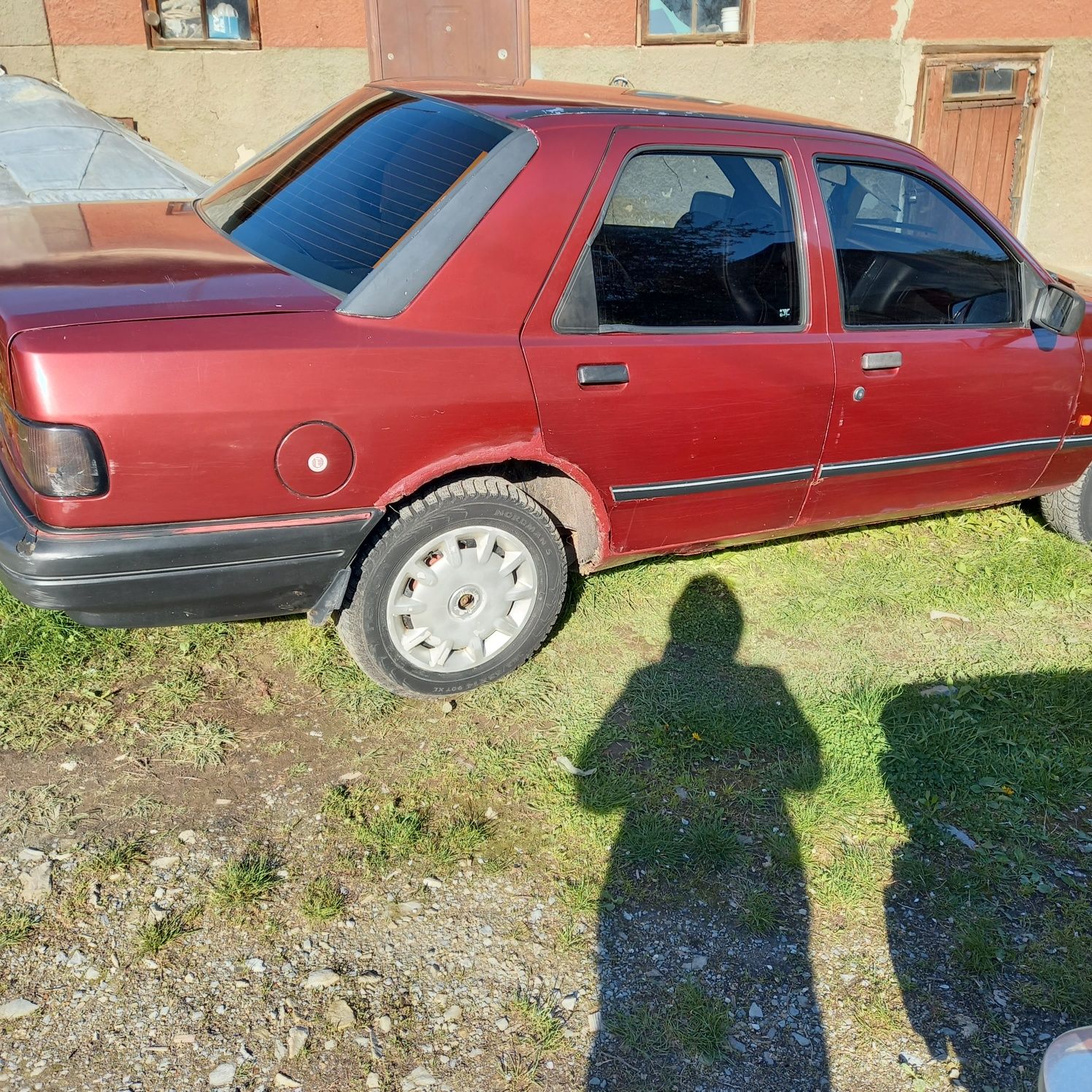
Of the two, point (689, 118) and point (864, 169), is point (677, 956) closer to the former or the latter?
point (689, 118)

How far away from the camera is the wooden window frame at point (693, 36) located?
8.38 m

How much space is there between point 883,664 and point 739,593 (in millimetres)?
647

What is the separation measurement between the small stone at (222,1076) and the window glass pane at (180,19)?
26.4ft

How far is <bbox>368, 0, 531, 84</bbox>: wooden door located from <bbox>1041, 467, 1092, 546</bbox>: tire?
18.4 ft

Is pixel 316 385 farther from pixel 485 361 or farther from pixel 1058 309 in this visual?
pixel 1058 309

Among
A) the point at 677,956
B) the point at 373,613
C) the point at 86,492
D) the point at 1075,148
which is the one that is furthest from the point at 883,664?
the point at 1075,148

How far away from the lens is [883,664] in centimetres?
381

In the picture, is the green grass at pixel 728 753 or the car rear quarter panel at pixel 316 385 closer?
the car rear quarter panel at pixel 316 385

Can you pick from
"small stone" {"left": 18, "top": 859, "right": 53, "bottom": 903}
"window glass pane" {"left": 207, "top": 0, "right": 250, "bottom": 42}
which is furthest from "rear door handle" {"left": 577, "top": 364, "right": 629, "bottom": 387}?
"window glass pane" {"left": 207, "top": 0, "right": 250, "bottom": 42}

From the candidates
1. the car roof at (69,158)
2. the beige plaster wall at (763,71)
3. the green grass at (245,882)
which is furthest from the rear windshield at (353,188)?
the beige plaster wall at (763,71)

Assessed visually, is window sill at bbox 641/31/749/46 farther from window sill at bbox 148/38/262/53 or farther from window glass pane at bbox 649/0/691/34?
window sill at bbox 148/38/262/53

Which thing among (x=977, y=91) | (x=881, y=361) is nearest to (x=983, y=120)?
(x=977, y=91)

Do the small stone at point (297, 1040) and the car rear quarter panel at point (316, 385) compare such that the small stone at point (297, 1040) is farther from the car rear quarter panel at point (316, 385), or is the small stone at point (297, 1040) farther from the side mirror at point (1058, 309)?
the side mirror at point (1058, 309)

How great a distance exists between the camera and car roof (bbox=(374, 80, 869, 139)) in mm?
3266
